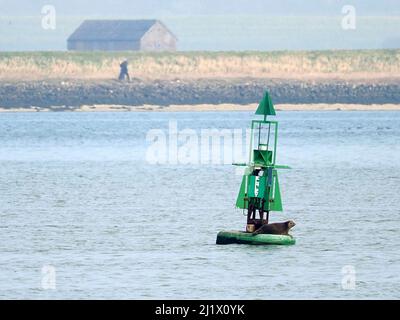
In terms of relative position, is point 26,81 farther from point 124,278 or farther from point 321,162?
point 124,278

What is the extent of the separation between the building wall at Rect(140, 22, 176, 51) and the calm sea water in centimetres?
9092

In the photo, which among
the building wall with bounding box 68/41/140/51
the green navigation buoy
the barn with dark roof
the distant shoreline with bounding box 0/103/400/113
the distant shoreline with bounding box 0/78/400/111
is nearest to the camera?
the green navigation buoy

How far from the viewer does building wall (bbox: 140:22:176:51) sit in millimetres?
158750

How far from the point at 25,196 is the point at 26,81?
90.2m

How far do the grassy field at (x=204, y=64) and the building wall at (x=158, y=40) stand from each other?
441 inches

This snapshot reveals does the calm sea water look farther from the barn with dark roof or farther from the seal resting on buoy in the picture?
the barn with dark roof

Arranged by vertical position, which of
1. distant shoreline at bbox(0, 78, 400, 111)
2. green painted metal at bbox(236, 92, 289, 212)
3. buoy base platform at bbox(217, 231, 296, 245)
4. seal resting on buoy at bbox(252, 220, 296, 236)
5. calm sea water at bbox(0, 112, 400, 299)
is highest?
green painted metal at bbox(236, 92, 289, 212)

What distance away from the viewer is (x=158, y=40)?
161m

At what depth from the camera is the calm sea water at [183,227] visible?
27.3 m

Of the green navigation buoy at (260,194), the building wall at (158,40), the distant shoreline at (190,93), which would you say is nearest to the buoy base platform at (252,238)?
the green navigation buoy at (260,194)

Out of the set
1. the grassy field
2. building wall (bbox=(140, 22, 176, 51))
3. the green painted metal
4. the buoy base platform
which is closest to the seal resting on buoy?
the buoy base platform

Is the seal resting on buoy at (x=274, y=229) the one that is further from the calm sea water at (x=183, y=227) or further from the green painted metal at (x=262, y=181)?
the green painted metal at (x=262, y=181)

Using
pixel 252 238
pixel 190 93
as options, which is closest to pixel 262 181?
pixel 252 238

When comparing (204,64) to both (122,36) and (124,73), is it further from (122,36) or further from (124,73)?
(122,36)
